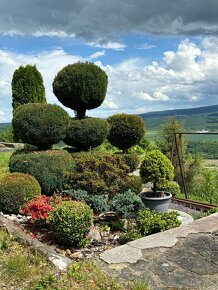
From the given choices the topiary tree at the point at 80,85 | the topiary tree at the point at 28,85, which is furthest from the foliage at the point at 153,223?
the topiary tree at the point at 28,85

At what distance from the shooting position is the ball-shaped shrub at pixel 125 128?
10195 millimetres

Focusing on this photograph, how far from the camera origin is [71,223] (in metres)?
4.77

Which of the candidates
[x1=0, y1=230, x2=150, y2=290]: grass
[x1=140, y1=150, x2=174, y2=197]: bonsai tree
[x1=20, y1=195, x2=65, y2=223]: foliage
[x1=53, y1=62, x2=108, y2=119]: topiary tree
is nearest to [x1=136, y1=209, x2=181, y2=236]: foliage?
[x1=140, y1=150, x2=174, y2=197]: bonsai tree

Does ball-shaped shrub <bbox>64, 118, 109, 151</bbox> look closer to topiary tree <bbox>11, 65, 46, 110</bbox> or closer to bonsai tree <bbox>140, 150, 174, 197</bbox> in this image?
bonsai tree <bbox>140, 150, 174, 197</bbox>

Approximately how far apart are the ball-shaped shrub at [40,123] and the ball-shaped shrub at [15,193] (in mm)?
1510

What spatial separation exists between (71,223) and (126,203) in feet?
5.14

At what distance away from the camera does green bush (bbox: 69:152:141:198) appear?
654 centimetres

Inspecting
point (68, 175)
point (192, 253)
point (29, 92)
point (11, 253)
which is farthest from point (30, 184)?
point (29, 92)

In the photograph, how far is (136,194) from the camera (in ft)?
22.5

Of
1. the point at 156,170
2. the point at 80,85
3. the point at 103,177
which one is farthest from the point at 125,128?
the point at 156,170

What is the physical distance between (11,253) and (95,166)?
2.76m

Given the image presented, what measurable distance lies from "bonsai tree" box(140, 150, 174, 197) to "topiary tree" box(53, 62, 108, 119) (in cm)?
331

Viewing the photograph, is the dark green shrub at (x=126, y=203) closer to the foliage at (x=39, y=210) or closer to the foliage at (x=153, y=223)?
the foliage at (x=153, y=223)

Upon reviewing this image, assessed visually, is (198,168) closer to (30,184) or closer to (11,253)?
(30,184)
